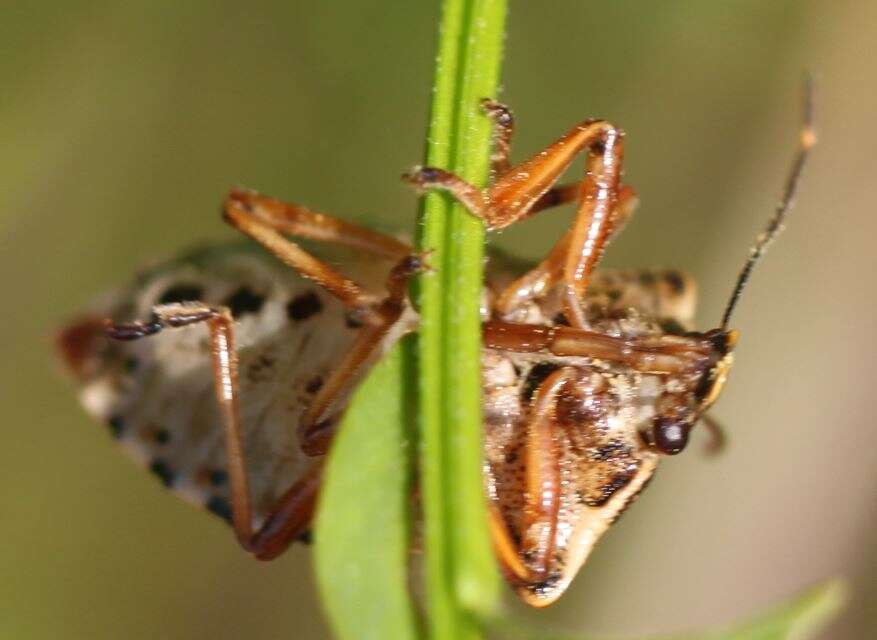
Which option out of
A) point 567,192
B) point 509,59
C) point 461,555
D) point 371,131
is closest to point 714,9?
point 509,59

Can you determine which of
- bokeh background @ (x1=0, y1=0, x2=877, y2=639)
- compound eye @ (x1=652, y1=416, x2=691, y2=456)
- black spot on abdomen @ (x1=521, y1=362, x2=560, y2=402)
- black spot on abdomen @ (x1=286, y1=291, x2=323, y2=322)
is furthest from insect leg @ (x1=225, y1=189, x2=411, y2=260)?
bokeh background @ (x1=0, y1=0, x2=877, y2=639)

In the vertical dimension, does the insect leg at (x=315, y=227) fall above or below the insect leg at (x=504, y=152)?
below

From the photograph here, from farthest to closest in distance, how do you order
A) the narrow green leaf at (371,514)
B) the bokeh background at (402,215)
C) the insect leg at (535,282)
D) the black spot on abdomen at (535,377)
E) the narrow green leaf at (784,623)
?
1. the bokeh background at (402,215)
2. the insect leg at (535,282)
3. the black spot on abdomen at (535,377)
4. the narrow green leaf at (371,514)
5. the narrow green leaf at (784,623)

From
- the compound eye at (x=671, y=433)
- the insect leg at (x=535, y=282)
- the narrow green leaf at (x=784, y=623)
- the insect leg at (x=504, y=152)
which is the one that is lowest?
the narrow green leaf at (x=784, y=623)

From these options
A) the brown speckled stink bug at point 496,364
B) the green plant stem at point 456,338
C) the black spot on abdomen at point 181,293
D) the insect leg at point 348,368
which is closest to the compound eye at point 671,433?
the brown speckled stink bug at point 496,364

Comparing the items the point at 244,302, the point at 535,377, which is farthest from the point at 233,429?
the point at 535,377

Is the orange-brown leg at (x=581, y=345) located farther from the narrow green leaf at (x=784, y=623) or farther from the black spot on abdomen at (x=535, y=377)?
the narrow green leaf at (x=784, y=623)
